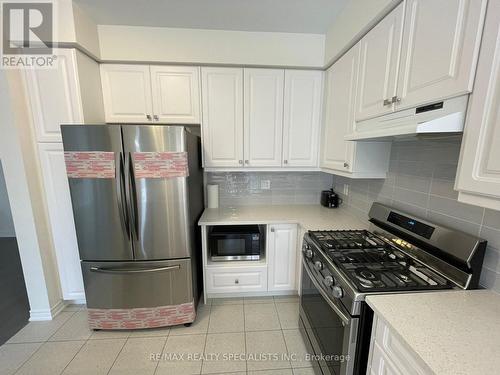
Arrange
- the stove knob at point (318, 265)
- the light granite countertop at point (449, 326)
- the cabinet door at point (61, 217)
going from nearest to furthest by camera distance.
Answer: the light granite countertop at point (449, 326) < the stove knob at point (318, 265) < the cabinet door at point (61, 217)

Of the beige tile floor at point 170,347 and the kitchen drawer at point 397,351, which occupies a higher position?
the kitchen drawer at point 397,351

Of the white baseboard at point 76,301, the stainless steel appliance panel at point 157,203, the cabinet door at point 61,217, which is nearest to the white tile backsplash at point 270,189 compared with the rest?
the stainless steel appliance panel at point 157,203

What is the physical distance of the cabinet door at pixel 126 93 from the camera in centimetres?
202

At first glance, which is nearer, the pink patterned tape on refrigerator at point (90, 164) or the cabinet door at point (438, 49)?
the cabinet door at point (438, 49)

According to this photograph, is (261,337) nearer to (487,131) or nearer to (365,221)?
(365,221)

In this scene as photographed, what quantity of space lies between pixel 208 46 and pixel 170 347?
2648 mm

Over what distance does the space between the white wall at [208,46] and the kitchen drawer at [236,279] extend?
2028 millimetres

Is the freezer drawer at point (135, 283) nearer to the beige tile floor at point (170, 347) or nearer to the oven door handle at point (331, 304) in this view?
the beige tile floor at point (170, 347)

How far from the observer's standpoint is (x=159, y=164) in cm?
163

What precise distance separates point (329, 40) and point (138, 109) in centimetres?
194

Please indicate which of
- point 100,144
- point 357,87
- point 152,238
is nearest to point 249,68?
point 357,87

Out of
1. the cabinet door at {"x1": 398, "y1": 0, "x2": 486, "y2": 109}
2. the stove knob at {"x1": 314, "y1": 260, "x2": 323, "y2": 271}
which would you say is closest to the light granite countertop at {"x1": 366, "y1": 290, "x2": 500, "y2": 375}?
the stove knob at {"x1": 314, "y1": 260, "x2": 323, "y2": 271}

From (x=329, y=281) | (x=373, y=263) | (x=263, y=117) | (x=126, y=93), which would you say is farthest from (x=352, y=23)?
(x=126, y=93)

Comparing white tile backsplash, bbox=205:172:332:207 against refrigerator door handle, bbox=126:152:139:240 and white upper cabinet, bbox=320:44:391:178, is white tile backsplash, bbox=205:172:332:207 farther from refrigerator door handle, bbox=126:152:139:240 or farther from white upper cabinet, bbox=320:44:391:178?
refrigerator door handle, bbox=126:152:139:240
